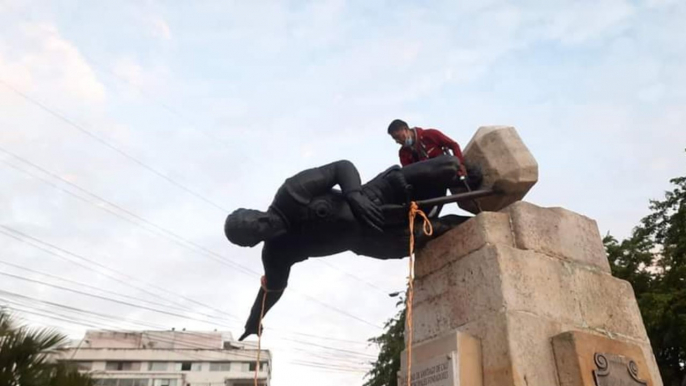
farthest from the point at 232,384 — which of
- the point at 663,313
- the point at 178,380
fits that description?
the point at 663,313

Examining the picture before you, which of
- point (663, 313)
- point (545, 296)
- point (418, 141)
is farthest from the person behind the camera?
point (663, 313)

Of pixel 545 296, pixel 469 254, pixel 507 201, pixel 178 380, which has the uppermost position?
pixel 178 380

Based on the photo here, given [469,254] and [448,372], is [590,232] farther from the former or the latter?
[448,372]

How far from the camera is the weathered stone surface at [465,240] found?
3.71 meters

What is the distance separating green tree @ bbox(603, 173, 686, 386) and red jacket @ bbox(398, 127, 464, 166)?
402 inches

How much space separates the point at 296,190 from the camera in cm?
377

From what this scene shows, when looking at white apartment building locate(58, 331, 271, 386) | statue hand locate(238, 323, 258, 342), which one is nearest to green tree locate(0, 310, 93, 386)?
statue hand locate(238, 323, 258, 342)

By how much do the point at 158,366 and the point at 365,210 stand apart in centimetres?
4036

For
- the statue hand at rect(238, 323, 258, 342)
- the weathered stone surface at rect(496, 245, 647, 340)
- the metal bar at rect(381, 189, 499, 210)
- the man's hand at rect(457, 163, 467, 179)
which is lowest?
the statue hand at rect(238, 323, 258, 342)

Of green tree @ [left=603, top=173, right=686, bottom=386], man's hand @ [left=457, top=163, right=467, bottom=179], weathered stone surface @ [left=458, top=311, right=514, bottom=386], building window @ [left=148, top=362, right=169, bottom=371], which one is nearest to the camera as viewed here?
weathered stone surface @ [left=458, top=311, right=514, bottom=386]

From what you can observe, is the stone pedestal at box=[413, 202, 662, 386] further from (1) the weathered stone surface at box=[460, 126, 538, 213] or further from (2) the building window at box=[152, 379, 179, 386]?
(2) the building window at box=[152, 379, 179, 386]

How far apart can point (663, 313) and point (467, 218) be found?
1047 cm

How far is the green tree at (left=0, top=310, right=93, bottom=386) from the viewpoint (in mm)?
5293

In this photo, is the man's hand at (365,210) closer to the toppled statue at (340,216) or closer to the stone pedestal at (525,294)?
the toppled statue at (340,216)
